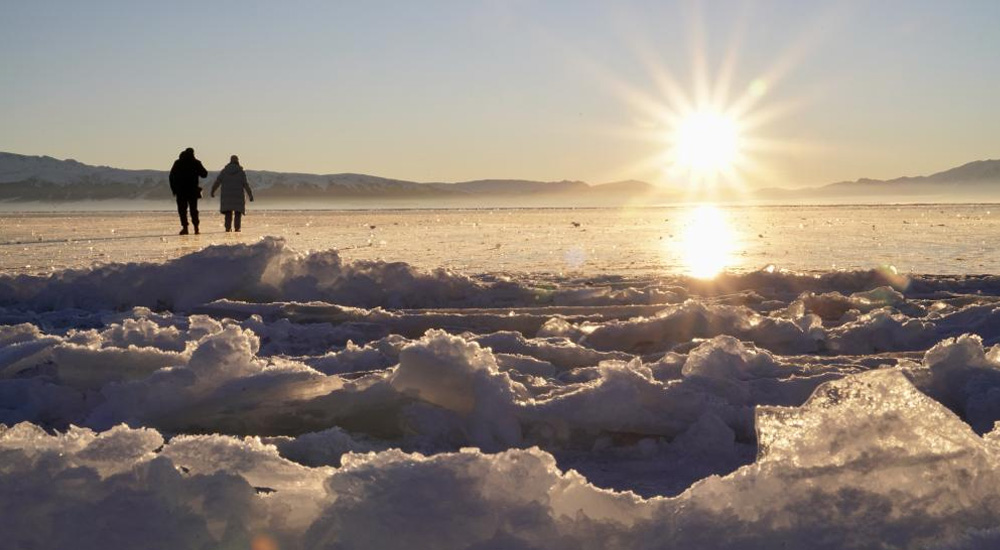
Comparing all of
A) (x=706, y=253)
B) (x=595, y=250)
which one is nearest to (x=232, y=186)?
(x=595, y=250)

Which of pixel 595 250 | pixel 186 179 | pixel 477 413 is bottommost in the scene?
pixel 595 250

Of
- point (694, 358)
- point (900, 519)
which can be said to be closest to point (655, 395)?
point (694, 358)

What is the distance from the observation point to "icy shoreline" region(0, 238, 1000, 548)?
2.01 metres

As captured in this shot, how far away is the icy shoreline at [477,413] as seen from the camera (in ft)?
6.59

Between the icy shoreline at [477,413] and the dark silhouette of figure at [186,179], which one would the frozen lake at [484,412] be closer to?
the icy shoreline at [477,413]

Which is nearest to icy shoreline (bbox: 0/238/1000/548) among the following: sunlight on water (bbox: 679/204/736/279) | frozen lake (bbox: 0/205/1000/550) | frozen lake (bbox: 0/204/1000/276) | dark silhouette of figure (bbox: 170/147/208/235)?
frozen lake (bbox: 0/205/1000/550)

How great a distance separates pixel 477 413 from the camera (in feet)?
12.0

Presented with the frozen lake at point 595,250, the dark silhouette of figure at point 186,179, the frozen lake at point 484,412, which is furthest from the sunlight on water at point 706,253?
the dark silhouette of figure at point 186,179

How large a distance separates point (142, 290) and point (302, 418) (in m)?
4.80

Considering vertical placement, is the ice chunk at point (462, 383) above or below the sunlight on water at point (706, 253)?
above

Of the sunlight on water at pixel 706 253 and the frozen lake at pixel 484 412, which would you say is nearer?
the frozen lake at pixel 484 412

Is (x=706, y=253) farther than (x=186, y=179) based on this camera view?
No

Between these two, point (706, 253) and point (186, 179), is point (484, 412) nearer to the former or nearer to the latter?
point (706, 253)

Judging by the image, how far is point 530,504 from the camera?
2.03 meters
